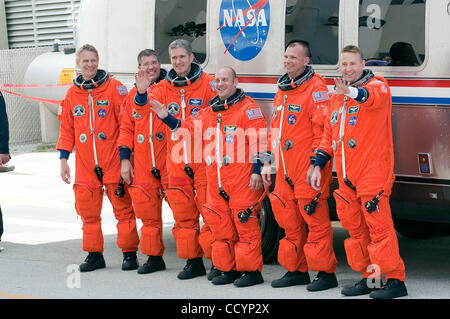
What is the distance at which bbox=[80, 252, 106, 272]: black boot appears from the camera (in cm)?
768

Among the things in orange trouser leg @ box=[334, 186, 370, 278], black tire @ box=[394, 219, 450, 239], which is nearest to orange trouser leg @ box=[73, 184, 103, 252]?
orange trouser leg @ box=[334, 186, 370, 278]

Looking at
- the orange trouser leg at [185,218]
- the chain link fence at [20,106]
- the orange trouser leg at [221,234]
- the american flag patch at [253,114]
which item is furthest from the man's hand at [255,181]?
the chain link fence at [20,106]

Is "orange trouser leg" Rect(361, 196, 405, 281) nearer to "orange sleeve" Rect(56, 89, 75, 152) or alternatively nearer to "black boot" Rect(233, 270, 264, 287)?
"black boot" Rect(233, 270, 264, 287)

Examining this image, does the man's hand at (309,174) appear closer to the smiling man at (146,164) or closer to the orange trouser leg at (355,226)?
the orange trouser leg at (355,226)

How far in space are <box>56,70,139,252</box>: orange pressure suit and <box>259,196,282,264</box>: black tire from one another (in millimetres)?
1122

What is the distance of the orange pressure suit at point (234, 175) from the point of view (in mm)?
6734

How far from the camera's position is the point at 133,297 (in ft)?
21.8

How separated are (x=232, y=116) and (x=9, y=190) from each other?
277 inches

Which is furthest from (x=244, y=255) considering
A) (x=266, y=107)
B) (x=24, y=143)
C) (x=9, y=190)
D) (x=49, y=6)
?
(x=49, y=6)

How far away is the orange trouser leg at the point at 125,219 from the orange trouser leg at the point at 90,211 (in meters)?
0.13

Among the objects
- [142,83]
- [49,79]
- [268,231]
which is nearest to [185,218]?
[268,231]

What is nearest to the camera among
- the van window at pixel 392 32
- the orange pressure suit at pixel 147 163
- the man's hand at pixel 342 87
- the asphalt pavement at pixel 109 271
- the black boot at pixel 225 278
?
the man's hand at pixel 342 87

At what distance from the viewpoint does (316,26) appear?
23.3ft
